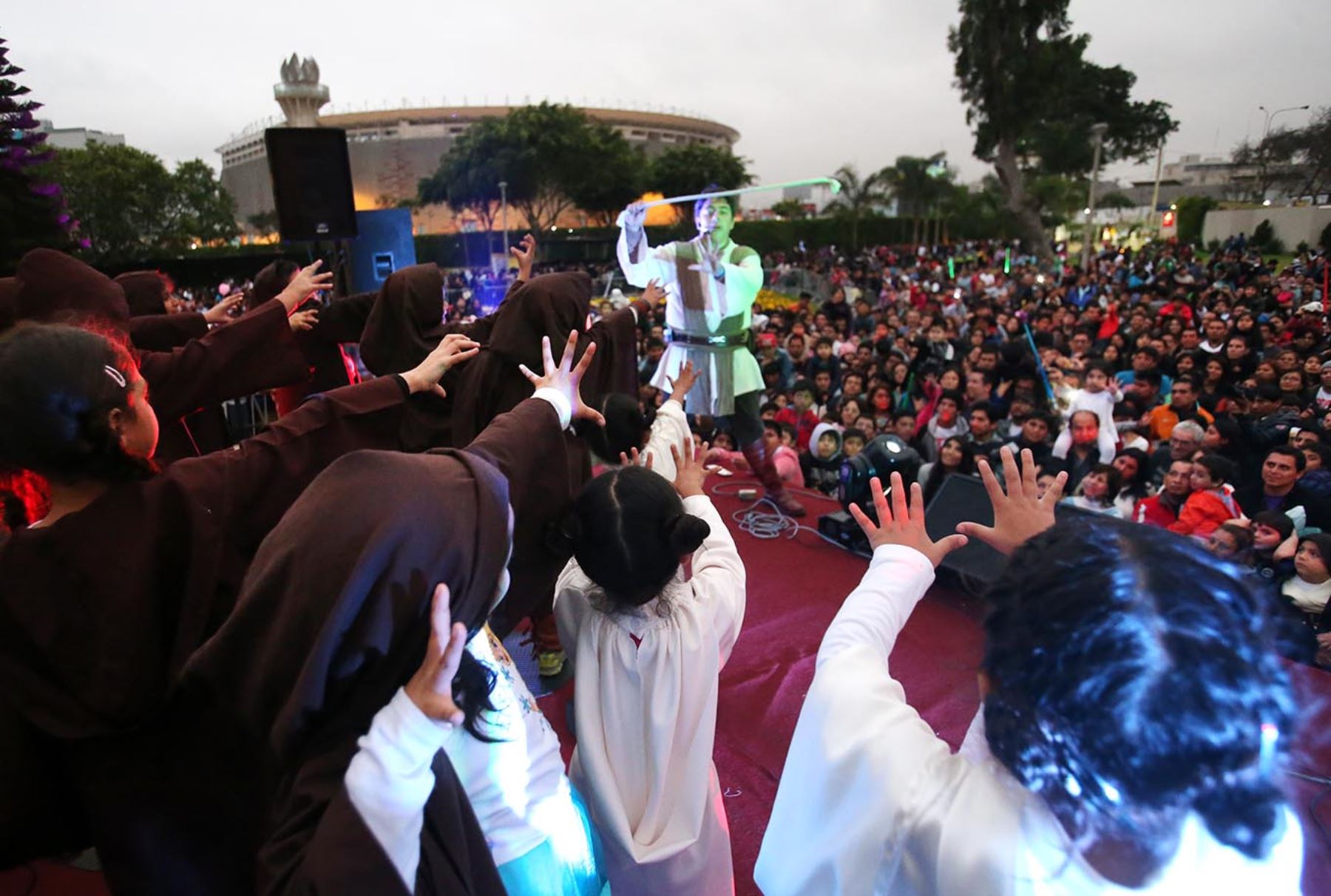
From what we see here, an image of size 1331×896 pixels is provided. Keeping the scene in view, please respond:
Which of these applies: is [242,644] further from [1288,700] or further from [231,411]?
[231,411]

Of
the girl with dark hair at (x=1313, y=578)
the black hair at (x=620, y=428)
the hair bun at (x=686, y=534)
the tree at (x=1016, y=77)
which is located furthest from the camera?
the tree at (x=1016, y=77)

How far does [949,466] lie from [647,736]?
336 cm

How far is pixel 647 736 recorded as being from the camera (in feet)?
5.23

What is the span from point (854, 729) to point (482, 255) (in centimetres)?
3386

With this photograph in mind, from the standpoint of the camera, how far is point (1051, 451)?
496 cm

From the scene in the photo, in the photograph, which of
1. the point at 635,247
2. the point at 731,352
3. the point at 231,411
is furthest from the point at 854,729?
the point at 231,411

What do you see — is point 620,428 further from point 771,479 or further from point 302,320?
point 771,479

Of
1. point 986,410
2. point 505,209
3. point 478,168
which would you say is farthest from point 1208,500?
point 478,168

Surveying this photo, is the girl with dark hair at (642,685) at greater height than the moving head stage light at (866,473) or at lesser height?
greater

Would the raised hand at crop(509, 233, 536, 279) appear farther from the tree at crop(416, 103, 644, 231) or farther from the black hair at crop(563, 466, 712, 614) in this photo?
the tree at crop(416, 103, 644, 231)

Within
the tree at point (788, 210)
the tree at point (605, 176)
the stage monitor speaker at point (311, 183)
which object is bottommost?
the stage monitor speaker at point (311, 183)

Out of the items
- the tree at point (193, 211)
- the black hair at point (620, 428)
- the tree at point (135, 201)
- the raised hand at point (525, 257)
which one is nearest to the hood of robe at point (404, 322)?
the raised hand at point (525, 257)

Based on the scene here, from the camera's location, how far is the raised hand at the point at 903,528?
1299mm

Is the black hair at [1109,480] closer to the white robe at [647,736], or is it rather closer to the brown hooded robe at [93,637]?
the white robe at [647,736]
